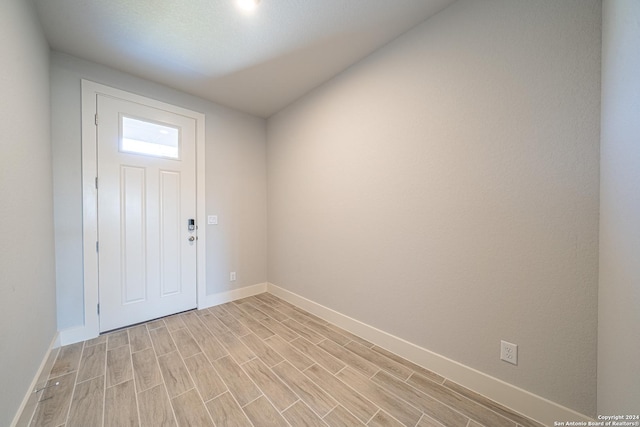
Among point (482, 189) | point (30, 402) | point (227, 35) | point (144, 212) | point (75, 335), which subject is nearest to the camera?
point (30, 402)

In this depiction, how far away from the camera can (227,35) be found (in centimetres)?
177

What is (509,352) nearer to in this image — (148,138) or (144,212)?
(144,212)

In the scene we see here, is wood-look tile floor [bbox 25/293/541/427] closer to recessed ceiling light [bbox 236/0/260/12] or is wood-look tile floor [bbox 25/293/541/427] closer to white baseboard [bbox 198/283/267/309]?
white baseboard [bbox 198/283/267/309]

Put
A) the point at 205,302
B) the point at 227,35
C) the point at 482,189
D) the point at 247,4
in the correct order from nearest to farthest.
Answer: the point at 482,189 → the point at 247,4 → the point at 227,35 → the point at 205,302

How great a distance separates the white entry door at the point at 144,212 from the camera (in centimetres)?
215

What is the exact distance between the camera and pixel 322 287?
8.16 feet

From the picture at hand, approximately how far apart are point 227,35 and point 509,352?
3020 millimetres

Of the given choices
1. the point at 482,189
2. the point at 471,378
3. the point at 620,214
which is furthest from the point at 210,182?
the point at 620,214

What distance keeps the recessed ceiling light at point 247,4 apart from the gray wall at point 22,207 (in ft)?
3.97

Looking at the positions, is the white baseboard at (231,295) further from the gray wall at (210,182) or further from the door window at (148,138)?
the door window at (148,138)

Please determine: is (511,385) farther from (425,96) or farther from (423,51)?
(423,51)

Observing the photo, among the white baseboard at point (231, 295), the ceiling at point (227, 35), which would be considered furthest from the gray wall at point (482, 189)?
the white baseboard at point (231, 295)

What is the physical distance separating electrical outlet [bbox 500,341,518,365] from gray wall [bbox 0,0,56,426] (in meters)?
2.64

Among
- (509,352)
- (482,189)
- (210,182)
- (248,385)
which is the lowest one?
(248,385)
